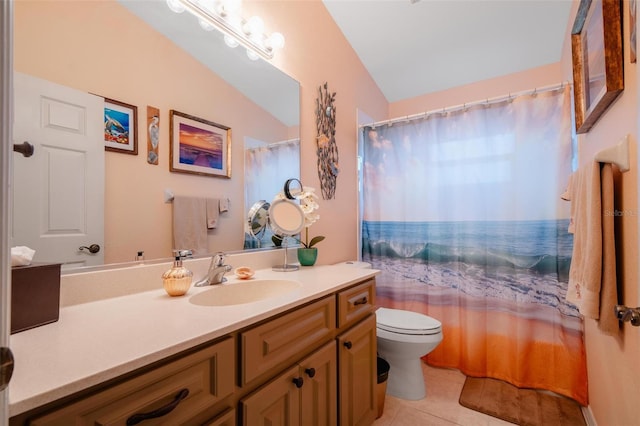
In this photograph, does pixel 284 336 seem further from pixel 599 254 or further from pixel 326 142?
pixel 326 142

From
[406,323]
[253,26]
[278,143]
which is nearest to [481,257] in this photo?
[406,323]

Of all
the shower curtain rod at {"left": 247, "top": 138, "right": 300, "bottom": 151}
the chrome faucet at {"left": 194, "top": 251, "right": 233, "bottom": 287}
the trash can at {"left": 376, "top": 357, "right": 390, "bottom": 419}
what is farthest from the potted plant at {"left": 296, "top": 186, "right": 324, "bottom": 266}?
the trash can at {"left": 376, "top": 357, "right": 390, "bottom": 419}

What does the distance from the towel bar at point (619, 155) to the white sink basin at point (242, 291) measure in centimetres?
121

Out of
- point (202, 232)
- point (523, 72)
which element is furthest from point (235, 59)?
point (523, 72)

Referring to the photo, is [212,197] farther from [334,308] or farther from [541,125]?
[541,125]

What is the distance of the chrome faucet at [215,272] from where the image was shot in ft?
3.87

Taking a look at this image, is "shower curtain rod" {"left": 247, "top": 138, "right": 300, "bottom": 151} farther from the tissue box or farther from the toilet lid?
the toilet lid

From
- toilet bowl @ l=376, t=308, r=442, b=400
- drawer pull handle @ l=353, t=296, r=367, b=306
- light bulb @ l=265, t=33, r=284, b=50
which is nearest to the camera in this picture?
drawer pull handle @ l=353, t=296, r=367, b=306

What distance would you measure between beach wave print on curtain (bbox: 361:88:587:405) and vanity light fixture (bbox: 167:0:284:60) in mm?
1192

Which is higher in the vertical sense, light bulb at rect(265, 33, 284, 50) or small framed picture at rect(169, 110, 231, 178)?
light bulb at rect(265, 33, 284, 50)

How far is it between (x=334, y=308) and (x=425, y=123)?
→ 5.54 feet

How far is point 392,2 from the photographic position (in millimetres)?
1920

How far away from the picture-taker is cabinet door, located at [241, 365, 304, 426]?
0.80 meters

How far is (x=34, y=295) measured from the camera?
0.71 meters
